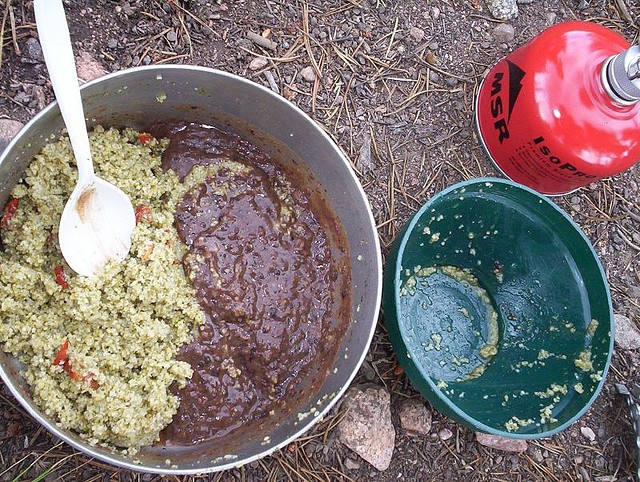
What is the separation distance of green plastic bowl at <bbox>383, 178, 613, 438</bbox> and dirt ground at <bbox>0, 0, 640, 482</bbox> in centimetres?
16

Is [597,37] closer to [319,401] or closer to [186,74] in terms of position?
[186,74]

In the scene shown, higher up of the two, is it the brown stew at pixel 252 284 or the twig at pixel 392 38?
the twig at pixel 392 38

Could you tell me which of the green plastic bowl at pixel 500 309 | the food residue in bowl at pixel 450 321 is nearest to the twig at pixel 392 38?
the green plastic bowl at pixel 500 309

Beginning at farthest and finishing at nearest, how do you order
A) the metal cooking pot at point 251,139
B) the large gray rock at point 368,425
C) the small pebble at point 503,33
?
the small pebble at point 503,33
the large gray rock at point 368,425
the metal cooking pot at point 251,139

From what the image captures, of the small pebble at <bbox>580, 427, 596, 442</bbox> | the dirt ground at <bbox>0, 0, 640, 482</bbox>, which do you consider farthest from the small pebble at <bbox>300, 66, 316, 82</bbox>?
the small pebble at <bbox>580, 427, 596, 442</bbox>

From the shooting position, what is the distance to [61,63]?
125 centimetres

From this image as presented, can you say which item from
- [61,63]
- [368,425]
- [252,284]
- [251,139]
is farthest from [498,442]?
[61,63]

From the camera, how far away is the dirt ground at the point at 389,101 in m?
1.86

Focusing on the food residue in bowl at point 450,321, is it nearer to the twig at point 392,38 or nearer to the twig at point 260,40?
the twig at point 392,38

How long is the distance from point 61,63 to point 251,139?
614 mm

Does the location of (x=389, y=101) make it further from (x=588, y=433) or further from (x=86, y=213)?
(x=588, y=433)

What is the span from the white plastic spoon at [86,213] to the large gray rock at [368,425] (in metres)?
0.84

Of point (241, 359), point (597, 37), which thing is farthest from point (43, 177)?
point (597, 37)

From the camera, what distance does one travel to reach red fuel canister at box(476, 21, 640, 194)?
1.76 metres
